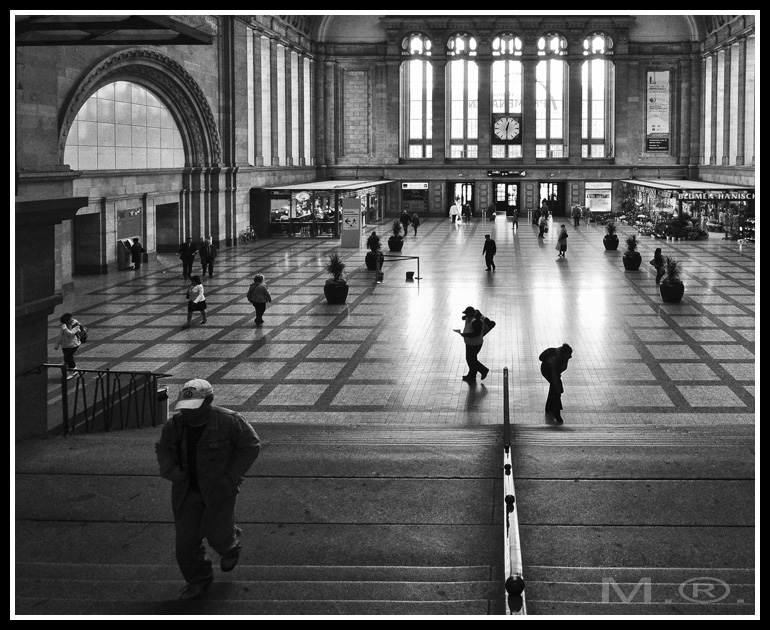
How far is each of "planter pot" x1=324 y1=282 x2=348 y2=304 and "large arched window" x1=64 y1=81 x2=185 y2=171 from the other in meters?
9.91

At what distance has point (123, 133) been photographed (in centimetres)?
3378

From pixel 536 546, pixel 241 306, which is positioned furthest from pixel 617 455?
pixel 241 306

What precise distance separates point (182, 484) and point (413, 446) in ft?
14.3

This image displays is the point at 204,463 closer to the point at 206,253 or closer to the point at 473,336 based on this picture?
the point at 473,336

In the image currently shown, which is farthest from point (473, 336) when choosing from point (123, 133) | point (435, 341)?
point (123, 133)

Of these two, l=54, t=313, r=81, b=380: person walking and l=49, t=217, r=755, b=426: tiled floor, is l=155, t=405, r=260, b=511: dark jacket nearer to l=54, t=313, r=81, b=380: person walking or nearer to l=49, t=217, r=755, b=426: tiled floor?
l=49, t=217, r=755, b=426: tiled floor

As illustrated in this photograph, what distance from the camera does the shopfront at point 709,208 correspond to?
144 feet

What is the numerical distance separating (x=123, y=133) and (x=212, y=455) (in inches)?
1162

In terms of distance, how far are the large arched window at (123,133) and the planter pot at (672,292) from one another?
57.2ft

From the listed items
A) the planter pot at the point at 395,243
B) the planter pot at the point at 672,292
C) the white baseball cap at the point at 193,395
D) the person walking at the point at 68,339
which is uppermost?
the planter pot at the point at 395,243

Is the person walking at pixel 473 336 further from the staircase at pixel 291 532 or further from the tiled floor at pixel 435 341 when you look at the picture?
the staircase at pixel 291 532

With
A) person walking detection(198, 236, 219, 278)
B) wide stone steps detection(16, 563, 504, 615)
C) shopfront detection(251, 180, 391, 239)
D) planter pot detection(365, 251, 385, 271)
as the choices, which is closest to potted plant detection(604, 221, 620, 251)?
planter pot detection(365, 251, 385, 271)

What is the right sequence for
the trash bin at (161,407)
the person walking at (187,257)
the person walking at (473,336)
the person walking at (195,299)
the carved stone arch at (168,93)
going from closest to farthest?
the trash bin at (161,407)
the person walking at (473,336)
the person walking at (195,299)
the carved stone arch at (168,93)
the person walking at (187,257)

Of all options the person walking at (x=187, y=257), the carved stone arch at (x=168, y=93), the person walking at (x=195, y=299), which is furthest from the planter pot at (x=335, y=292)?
the carved stone arch at (x=168, y=93)
